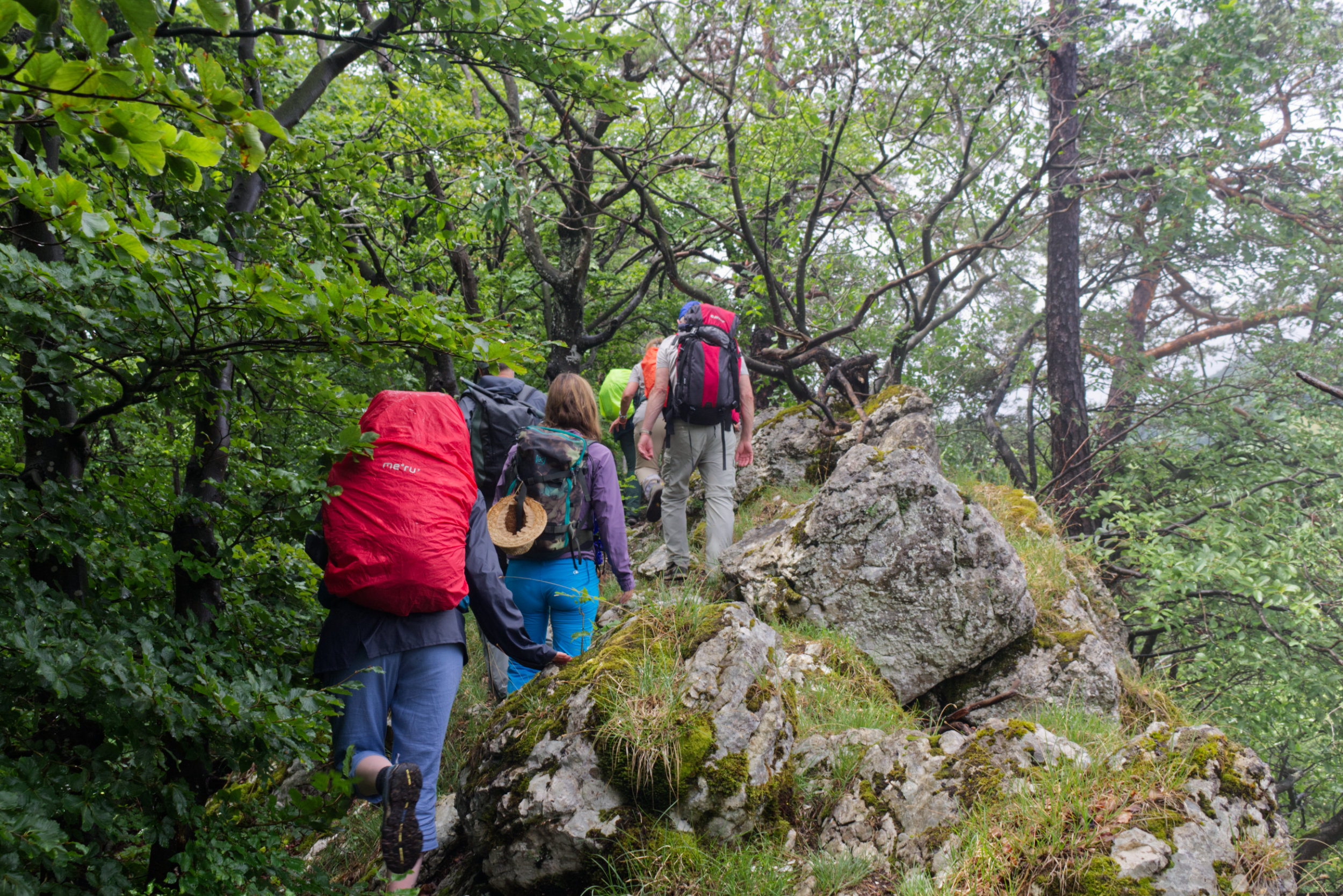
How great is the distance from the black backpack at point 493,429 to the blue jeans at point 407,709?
6.03ft

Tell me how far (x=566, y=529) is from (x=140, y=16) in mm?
2933

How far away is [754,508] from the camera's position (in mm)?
7922

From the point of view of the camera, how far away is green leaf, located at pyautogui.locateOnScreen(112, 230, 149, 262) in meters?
1.72

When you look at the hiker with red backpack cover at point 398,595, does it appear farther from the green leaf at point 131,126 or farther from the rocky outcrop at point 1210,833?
the rocky outcrop at point 1210,833

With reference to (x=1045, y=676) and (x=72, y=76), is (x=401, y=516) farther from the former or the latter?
(x=1045, y=676)

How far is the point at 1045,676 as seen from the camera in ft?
15.8

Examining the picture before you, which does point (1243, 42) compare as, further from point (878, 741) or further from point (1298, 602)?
point (878, 741)

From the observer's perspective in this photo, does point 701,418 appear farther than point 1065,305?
No

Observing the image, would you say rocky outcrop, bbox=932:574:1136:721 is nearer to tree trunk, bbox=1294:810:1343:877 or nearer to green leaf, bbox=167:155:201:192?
green leaf, bbox=167:155:201:192

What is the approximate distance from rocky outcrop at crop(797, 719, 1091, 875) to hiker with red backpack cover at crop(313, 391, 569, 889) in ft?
5.59

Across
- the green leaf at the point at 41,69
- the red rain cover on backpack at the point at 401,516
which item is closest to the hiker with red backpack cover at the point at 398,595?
the red rain cover on backpack at the point at 401,516

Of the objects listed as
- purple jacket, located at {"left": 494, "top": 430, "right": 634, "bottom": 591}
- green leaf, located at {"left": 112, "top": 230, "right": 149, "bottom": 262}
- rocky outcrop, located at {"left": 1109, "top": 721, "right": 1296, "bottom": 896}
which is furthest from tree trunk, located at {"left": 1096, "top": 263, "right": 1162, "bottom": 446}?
green leaf, located at {"left": 112, "top": 230, "right": 149, "bottom": 262}

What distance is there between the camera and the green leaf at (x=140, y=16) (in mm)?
1209

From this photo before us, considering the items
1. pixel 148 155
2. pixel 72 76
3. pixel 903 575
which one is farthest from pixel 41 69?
pixel 903 575
